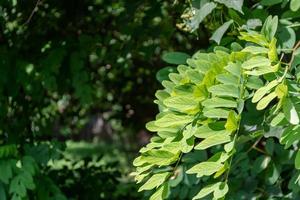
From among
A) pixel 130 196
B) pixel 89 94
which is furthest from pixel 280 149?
pixel 130 196

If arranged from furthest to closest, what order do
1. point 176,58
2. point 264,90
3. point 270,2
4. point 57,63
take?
point 57,63
point 176,58
point 270,2
point 264,90

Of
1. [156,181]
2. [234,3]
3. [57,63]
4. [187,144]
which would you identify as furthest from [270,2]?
[57,63]

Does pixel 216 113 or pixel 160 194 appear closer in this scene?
pixel 216 113

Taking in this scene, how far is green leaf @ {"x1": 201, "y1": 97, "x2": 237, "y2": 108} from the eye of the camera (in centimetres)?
146

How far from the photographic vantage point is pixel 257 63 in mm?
1401

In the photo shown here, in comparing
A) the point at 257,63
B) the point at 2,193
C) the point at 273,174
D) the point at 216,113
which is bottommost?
the point at 273,174

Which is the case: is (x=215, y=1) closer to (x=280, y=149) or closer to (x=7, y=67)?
(x=280, y=149)

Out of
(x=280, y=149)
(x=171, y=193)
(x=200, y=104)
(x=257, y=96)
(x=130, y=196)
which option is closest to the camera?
(x=257, y=96)

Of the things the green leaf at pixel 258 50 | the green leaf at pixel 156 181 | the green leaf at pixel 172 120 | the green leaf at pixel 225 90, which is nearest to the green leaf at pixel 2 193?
the green leaf at pixel 156 181

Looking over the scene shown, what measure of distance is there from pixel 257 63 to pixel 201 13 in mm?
→ 386

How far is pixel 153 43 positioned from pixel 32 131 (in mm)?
751

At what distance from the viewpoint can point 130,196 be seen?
3.40 metres

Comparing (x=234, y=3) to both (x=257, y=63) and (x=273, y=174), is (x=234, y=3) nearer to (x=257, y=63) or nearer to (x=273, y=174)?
(x=257, y=63)

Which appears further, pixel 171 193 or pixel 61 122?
pixel 61 122
